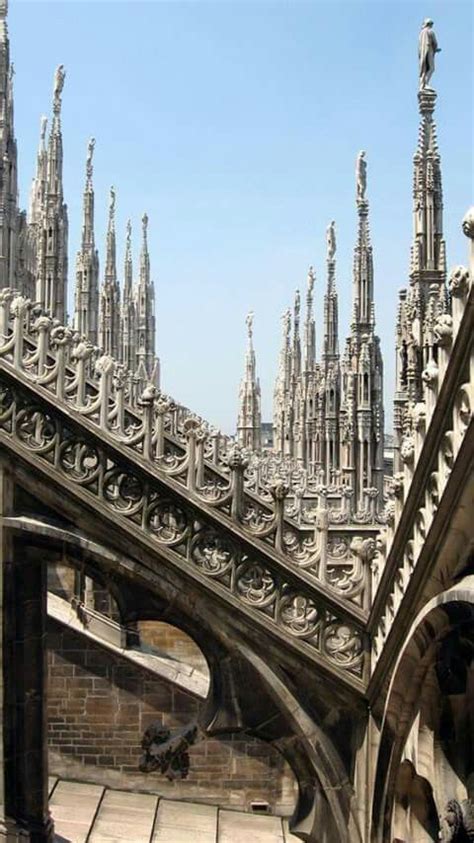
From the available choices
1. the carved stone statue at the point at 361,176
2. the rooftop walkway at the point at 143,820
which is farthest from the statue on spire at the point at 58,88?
the rooftop walkway at the point at 143,820

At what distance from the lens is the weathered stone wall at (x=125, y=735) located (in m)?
14.1

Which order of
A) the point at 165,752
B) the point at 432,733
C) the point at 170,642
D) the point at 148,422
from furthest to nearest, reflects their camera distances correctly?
the point at 170,642 → the point at 165,752 → the point at 148,422 → the point at 432,733

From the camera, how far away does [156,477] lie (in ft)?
24.8

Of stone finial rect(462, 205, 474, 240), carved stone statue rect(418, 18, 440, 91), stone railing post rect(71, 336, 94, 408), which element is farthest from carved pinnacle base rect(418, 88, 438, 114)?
stone finial rect(462, 205, 474, 240)

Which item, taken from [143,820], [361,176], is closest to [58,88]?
[361,176]

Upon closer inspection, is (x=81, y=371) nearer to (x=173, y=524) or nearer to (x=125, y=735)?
(x=173, y=524)

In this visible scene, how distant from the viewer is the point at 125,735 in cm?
1439

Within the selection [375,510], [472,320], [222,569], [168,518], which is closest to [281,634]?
[222,569]

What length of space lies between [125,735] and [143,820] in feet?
4.85

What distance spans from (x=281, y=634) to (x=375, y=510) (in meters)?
14.6

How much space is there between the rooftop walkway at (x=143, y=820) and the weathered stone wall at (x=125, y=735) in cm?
21

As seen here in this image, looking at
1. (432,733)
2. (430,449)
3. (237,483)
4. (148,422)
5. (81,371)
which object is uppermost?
(81,371)

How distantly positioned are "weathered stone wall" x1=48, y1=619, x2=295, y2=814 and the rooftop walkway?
0.69ft

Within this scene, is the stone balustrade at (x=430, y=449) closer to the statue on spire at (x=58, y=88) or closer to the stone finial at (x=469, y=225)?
the stone finial at (x=469, y=225)
